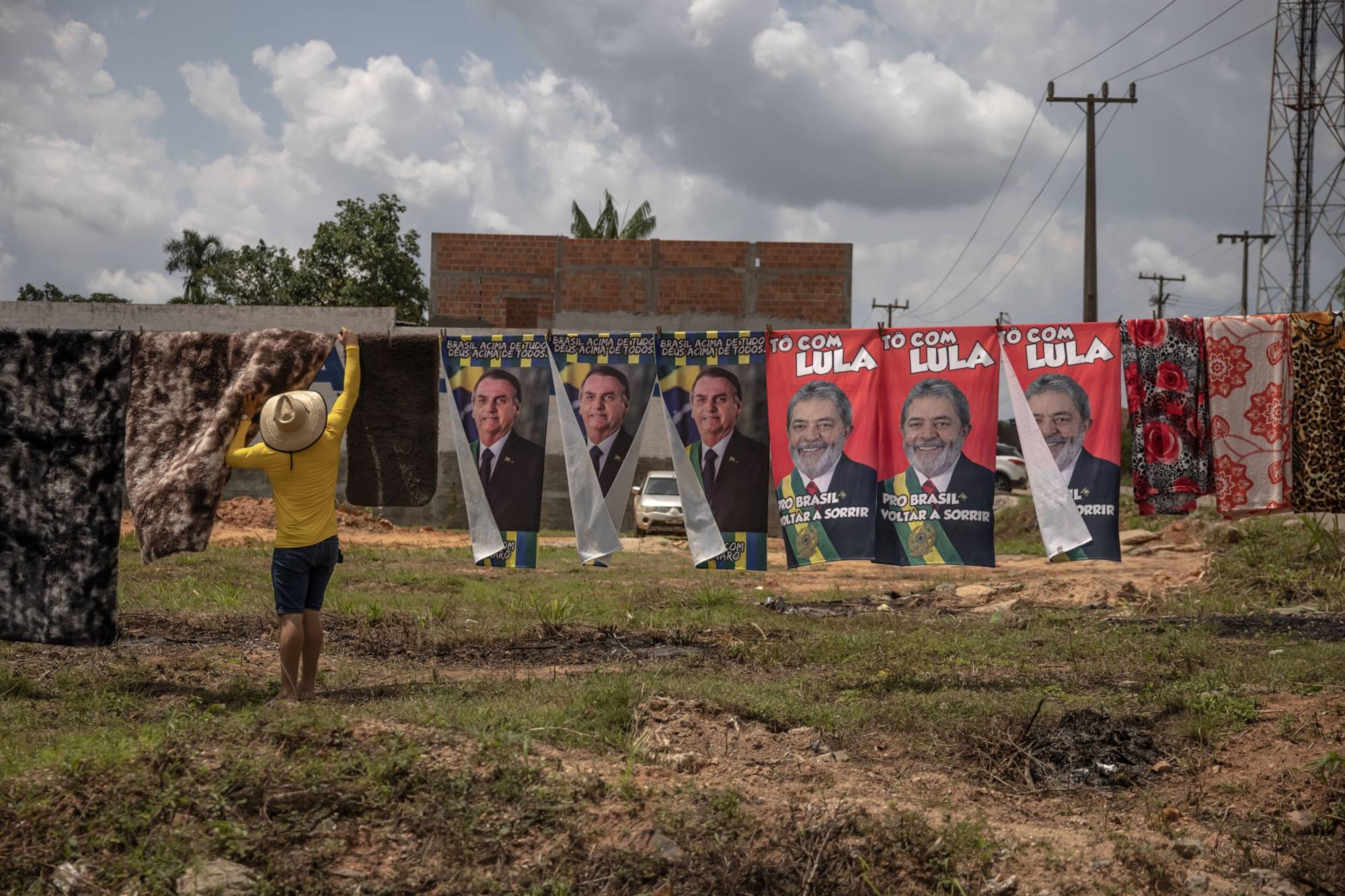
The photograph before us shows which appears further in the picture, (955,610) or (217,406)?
(955,610)

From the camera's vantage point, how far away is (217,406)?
287 inches

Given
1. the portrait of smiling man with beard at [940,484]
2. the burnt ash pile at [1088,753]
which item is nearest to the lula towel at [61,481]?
the portrait of smiling man with beard at [940,484]

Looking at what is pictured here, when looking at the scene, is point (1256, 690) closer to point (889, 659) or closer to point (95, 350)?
point (889, 659)

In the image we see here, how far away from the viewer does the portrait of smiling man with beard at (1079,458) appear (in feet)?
24.6

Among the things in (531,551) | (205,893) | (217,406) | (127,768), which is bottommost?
(205,893)

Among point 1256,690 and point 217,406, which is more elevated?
point 217,406

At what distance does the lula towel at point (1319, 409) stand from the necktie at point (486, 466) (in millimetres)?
5550

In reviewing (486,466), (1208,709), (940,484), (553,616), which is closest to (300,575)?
(486,466)

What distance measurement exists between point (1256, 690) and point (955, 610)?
16.6 ft

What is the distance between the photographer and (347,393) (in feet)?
22.8

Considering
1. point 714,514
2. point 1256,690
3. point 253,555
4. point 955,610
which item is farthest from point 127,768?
point 253,555

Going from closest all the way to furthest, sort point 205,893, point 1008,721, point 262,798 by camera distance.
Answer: point 205,893
point 262,798
point 1008,721

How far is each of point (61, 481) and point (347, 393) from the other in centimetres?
182

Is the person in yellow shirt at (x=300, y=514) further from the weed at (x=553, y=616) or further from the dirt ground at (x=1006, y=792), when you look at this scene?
the weed at (x=553, y=616)
